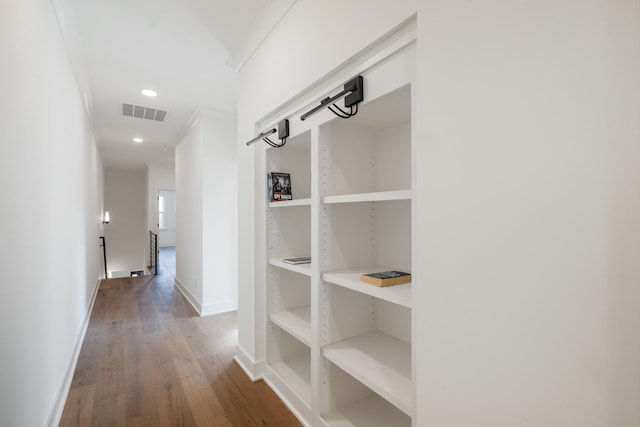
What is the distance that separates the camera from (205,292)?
3.78 meters

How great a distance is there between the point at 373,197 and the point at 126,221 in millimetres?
9396

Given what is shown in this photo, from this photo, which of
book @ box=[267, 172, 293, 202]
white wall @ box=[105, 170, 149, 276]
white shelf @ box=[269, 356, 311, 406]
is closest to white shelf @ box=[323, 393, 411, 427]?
white shelf @ box=[269, 356, 311, 406]

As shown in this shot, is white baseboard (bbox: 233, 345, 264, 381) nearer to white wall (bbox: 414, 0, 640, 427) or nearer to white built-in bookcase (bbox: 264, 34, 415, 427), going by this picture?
white built-in bookcase (bbox: 264, 34, 415, 427)

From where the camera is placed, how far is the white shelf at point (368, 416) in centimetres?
155

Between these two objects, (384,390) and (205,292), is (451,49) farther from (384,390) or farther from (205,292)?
(205,292)

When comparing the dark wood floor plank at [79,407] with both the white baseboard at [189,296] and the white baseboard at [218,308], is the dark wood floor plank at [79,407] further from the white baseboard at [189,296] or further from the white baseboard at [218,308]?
the white baseboard at [189,296]

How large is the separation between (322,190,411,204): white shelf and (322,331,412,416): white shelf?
803mm

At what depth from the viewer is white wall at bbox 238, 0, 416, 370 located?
1250 millimetres

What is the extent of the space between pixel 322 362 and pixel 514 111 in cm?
147

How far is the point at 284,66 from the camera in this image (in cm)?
187

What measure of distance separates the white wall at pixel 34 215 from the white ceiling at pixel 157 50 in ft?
0.81

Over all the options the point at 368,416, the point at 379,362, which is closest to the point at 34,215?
the point at 379,362

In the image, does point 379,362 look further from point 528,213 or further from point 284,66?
point 284,66

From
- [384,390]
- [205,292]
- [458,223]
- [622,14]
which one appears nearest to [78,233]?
[205,292]
